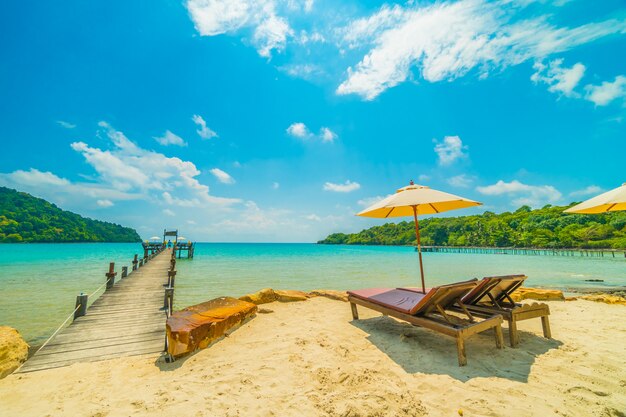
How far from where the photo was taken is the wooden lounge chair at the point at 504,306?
410cm

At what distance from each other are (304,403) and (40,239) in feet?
385

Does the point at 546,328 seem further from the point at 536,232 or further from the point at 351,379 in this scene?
the point at 536,232

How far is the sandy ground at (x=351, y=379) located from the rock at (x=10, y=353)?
0.45 meters

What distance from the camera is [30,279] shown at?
17125 millimetres

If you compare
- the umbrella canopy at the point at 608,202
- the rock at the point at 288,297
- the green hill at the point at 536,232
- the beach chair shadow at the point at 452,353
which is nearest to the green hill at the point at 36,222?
the rock at the point at 288,297

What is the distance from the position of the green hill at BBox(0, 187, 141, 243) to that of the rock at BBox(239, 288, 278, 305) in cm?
11040

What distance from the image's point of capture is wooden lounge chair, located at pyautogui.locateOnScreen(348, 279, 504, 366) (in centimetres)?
358

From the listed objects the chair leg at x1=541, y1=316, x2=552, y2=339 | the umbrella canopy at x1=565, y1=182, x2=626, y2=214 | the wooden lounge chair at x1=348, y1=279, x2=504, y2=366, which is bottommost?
the chair leg at x1=541, y1=316, x2=552, y2=339

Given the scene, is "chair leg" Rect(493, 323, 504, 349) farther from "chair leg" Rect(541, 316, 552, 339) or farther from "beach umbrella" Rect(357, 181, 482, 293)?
"beach umbrella" Rect(357, 181, 482, 293)

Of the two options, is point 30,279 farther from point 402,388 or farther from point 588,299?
point 588,299

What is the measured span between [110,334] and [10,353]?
4.88 feet

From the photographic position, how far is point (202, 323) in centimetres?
484

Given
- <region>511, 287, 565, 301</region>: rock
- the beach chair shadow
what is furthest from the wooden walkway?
<region>511, 287, 565, 301</region>: rock

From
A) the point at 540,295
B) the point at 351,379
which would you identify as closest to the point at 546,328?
the point at 351,379
